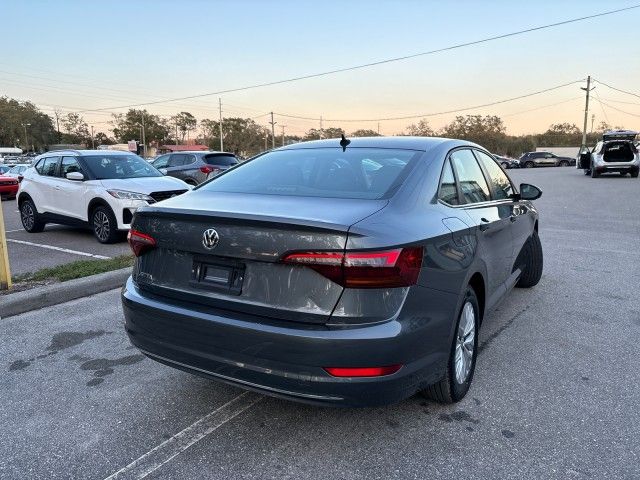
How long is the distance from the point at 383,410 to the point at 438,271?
980mm

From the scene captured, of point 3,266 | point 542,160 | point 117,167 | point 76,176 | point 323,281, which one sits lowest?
point 3,266

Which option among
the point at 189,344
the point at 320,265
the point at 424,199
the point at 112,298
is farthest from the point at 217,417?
the point at 112,298

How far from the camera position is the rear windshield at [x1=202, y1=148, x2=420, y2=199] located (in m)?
3.05

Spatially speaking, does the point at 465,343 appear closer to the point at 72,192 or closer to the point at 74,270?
the point at 74,270

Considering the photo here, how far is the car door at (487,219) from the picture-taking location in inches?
135

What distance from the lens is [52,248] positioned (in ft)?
27.7

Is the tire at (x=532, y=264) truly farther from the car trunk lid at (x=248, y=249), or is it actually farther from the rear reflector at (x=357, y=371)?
the rear reflector at (x=357, y=371)

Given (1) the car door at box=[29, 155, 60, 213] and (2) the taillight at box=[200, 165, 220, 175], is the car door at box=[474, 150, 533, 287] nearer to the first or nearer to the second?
(1) the car door at box=[29, 155, 60, 213]

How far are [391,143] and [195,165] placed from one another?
507 inches

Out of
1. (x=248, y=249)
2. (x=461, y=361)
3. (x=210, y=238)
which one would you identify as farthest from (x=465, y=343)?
(x=210, y=238)

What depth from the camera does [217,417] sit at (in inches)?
118

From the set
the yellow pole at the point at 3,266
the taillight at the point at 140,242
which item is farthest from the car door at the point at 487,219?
the yellow pole at the point at 3,266

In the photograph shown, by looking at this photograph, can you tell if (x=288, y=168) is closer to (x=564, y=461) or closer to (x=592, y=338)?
(x=564, y=461)

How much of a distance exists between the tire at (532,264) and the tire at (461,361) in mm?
2051
